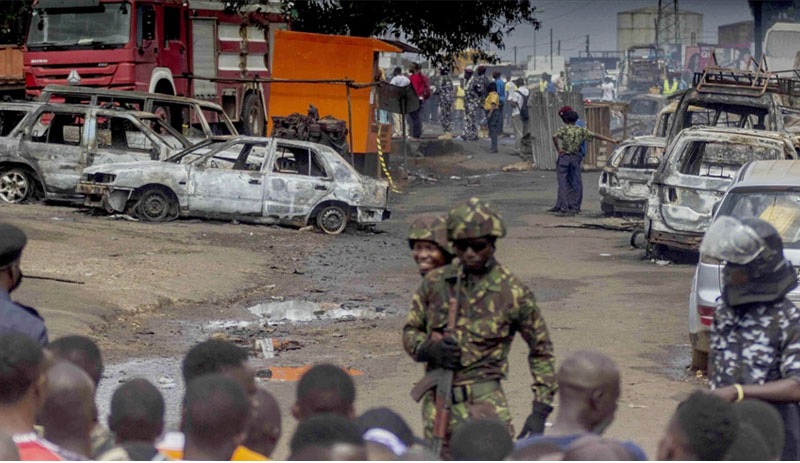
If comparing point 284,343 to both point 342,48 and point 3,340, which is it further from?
point 342,48

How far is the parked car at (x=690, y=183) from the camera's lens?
15.2 meters

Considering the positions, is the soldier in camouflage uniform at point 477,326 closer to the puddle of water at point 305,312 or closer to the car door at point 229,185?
the puddle of water at point 305,312

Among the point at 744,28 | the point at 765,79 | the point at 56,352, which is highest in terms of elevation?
the point at 744,28

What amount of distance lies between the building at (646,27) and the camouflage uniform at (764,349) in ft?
238

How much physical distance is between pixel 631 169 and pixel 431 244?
50.6ft

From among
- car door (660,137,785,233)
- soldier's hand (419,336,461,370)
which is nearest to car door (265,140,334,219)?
car door (660,137,785,233)

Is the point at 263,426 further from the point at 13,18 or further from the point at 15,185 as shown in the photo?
the point at 13,18

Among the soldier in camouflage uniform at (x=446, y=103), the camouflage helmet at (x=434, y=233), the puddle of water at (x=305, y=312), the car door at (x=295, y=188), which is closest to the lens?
the camouflage helmet at (x=434, y=233)

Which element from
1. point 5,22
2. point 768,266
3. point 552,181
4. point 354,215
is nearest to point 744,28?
point 552,181

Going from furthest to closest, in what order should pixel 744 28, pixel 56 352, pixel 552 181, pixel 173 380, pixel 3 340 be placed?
pixel 744 28
pixel 552 181
pixel 173 380
pixel 56 352
pixel 3 340

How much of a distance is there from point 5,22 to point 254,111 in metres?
5.22

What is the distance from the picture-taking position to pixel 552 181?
28141 millimetres

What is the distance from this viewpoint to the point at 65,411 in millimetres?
3885

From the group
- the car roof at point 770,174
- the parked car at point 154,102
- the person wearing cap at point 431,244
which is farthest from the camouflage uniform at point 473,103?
the person wearing cap at point 431,244
